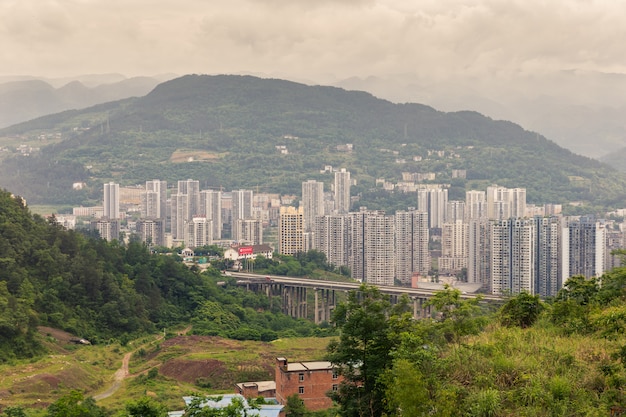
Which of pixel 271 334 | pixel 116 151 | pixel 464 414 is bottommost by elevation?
pixel 271 334

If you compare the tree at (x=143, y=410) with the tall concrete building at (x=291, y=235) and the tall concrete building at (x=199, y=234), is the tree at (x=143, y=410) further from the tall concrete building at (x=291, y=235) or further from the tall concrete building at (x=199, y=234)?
the tall concrete building at (x=199, y=234)

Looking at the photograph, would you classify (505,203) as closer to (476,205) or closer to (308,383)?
(476,205)

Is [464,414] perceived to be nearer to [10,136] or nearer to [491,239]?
[491,239]

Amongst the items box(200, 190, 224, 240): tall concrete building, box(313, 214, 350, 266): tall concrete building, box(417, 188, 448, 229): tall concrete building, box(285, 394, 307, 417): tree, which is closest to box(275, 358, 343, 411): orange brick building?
box(285, 394, 307, 417): tree

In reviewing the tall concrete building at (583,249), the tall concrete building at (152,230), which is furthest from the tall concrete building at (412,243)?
the tall concrete building at (152,230)

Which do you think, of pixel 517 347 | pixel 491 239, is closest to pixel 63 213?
pixel 491 239

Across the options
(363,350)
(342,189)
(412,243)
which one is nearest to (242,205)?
(342,189)
